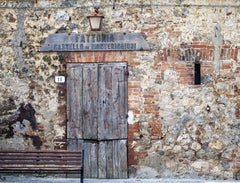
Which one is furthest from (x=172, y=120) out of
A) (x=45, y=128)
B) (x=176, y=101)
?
(x=45, y=128)

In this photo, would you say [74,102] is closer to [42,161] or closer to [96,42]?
[96,42]

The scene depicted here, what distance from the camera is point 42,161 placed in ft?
28.0

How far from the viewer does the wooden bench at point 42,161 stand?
27.2ft

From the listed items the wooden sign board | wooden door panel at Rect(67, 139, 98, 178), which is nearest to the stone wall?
the wooden sign board

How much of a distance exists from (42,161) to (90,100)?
1.60 metres

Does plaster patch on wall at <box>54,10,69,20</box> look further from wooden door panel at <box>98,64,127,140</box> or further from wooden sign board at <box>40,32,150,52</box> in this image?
wooden door panel at <box>98,64,127,140</box>

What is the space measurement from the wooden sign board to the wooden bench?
215cm

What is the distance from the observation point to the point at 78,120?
947cm

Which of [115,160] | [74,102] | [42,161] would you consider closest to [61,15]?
[74,102]

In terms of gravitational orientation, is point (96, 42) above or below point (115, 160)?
above

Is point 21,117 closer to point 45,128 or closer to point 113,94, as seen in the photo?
point 45,128

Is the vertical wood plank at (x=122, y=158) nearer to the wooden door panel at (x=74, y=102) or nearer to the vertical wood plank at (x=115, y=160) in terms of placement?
the vertical wood plank at (x=115, y=160)

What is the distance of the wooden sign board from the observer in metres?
9.38

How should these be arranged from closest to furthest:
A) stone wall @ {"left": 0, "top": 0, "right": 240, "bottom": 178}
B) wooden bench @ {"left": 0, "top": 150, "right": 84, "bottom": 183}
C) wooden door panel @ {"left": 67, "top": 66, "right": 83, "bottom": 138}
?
wooden bench @ {"left": 0, "top": 150, "right": 84, "bottom": 183}, stone wall @ {"left": 0, "top": 0, "right": 240, "bottom": 178}, wooden door panel @ {"left": 67, "top": 66, "right": 83, "bottom": 138}
